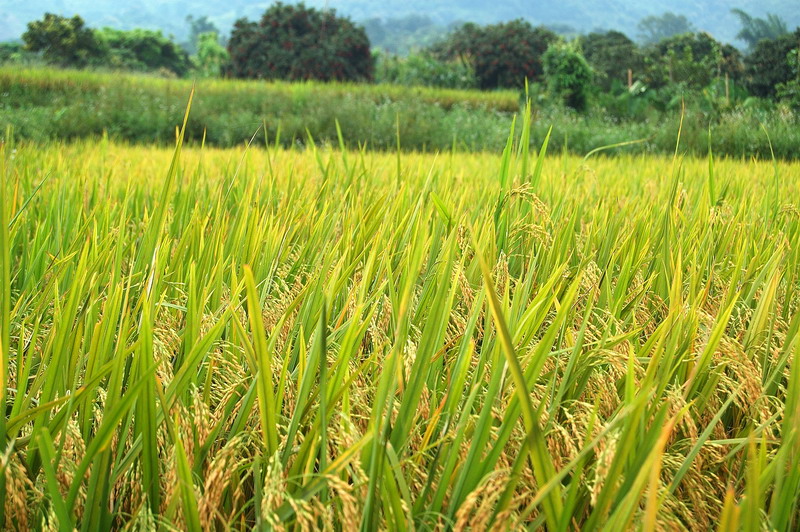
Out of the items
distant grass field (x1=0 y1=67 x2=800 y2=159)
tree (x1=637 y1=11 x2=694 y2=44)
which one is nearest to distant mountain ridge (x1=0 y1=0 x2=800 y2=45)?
tree (x1=637 y1=11 x2=694 y2=44)

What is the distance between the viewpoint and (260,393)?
0.51 m

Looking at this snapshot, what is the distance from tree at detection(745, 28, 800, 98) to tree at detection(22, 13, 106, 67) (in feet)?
73.9

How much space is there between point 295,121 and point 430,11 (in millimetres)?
137051

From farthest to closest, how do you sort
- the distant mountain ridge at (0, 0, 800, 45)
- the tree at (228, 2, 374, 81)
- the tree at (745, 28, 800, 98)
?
1. the distant mountain ridge at (0, 0, 800, 45)
2. the tree at (228, 2, 374, 81)
3. the tree at (745, 28, 800, 98)

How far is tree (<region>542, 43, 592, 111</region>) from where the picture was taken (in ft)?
43.1

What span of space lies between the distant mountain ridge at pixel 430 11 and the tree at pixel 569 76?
354 feet

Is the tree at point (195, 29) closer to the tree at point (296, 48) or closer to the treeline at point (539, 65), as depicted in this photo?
the treeline at point (539, 65)

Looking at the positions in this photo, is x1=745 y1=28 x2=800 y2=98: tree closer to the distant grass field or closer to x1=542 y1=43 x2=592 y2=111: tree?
x1=542 y1=43 x2=592 y2=111: tree

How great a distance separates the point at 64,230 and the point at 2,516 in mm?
997

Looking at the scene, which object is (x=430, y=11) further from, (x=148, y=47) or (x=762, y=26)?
(x=148, y=47)

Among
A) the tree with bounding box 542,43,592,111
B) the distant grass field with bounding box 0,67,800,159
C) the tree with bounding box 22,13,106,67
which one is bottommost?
the distant grass field with bounding box 0,67,800,159

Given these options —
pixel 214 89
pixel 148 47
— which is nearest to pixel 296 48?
pixel 214 89

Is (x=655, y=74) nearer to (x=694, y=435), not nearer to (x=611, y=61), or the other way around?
(x=611, y=61)

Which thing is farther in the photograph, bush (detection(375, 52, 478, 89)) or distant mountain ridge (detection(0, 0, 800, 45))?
distant mountain ridge (detection(0, 0, 800, 45))
